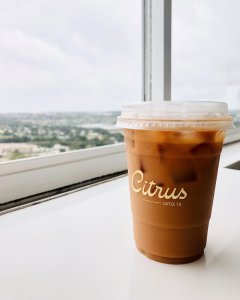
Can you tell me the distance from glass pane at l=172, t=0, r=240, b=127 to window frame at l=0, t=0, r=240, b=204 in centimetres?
16

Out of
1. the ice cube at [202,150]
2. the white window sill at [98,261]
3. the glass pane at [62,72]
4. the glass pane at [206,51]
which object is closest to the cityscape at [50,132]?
the glass pane at [62,72]

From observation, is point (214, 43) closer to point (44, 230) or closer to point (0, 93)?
point (0, 93)

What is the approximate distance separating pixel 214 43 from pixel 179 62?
498 millimetres

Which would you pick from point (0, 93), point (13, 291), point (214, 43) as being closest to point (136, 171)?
point (13, 291)

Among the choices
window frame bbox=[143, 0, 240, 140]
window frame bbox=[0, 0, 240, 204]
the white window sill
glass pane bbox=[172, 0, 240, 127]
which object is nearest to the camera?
the white window sill

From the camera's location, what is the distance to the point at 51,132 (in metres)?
0.92

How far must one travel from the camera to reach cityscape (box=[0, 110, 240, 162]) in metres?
0.81

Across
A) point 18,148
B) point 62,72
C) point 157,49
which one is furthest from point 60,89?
point 157,49

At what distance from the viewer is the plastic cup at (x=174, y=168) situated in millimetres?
409

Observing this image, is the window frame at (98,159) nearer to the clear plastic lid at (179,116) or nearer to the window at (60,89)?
the window at (60,89)

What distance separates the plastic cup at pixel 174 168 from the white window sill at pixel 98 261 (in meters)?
0.04

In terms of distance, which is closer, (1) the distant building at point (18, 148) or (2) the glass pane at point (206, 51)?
(1) the distant building at point (18, 148)

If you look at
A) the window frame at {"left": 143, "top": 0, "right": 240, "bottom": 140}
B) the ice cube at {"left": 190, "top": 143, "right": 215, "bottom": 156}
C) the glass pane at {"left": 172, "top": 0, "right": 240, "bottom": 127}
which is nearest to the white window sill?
the ice cube at {"left": 190, "top": 143, "right": 215, "bottom": 156}

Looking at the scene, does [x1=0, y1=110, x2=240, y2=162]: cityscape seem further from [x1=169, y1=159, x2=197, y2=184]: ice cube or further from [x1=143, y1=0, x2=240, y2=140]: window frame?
[x1=169, y1=159, x2=197, y2=184]: ice cube
